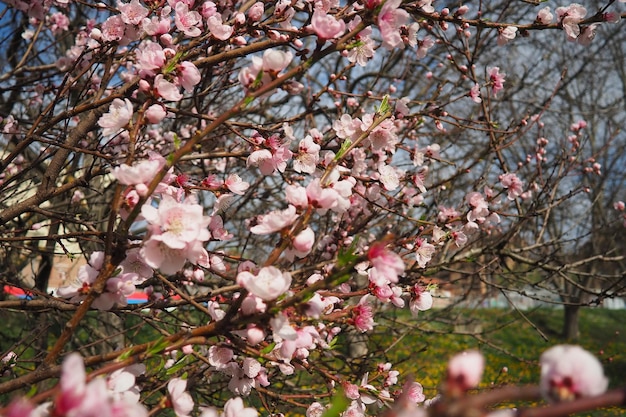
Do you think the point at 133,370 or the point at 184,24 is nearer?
the point at 133,370

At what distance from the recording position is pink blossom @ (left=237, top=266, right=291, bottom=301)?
3.87 feet

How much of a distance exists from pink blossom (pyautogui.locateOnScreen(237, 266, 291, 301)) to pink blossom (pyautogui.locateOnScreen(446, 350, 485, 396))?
21.4 inches

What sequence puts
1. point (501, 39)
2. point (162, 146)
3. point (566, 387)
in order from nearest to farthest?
point (566, 387), point (501, 39), point (162, 146)

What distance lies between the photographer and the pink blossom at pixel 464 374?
70 centimetres

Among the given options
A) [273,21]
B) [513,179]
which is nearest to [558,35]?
[513,179]

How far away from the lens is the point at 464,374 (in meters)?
0.71

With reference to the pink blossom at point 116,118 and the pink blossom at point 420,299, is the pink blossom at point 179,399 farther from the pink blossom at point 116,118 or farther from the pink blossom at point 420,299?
the pink blossom at point 420,299

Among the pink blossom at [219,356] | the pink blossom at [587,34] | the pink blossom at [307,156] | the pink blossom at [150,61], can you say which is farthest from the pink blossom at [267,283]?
the pink blossom at [587,34]

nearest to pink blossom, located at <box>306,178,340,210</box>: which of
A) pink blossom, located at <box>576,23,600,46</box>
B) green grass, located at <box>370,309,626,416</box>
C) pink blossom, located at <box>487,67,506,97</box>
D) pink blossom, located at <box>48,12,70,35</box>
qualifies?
pink blossom, located at <box>576,23,600,46</box>

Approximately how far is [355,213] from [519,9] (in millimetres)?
4902

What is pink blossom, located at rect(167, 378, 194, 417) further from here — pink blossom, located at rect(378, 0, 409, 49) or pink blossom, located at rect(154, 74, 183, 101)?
pink blossom, located at rect(378, 0, 409, 49)

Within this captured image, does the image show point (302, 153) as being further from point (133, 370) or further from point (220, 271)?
point (133, 370)

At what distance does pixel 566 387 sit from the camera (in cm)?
75

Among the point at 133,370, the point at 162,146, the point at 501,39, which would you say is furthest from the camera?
the point at 162,146
